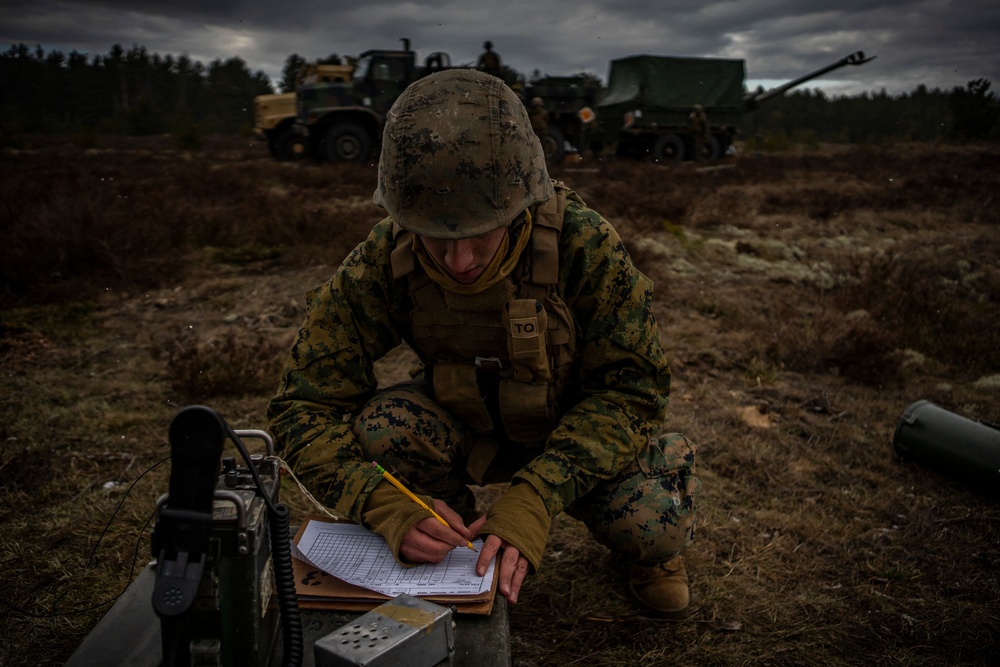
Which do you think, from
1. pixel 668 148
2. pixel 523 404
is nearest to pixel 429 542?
pixel 523 404

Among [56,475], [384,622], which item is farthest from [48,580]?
[384,622]

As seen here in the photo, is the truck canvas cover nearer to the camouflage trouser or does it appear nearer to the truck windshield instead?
the truck windshield

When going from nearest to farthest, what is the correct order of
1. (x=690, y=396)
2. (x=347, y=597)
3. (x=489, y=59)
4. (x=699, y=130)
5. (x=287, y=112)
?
1. (x=347, y=597)
2. (x=690, y=396)
3. (x=489, y=59)
4. (x=287, y=112)
5. (x=699, y=130)

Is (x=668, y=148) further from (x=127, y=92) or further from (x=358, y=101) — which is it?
(x=127, y=92)

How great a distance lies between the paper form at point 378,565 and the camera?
156 cm

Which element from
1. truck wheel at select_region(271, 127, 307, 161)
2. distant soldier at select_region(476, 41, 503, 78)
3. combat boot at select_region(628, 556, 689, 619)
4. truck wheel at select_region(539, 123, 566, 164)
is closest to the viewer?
combat boot at select_region(628, 556, 689, 619)

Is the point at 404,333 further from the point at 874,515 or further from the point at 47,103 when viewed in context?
the point at 47,103

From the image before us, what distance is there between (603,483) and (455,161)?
1034mm

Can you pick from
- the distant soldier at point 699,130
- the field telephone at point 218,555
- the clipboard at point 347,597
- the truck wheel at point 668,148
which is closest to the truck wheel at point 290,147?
the truck wheel at point 668,148

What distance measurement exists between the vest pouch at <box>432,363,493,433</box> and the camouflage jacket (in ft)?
0.73

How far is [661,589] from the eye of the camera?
211 centimetres

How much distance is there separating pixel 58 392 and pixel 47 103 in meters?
42.4

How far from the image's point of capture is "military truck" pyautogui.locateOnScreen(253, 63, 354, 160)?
52.0ft

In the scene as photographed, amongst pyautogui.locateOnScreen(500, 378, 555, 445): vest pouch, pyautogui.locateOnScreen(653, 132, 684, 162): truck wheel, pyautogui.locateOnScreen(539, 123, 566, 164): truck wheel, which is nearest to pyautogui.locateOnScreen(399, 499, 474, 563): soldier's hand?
→ pyautogui.locateOnScreen(500, 378, 555, 445): vest pouch
